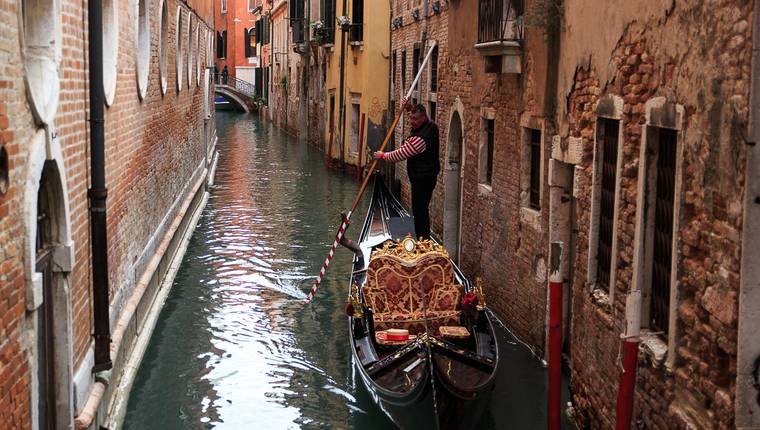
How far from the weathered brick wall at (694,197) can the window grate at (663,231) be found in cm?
20

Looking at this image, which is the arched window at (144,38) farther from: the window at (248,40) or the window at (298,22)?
the window at (248,40)

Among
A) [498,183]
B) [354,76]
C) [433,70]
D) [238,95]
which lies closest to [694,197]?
[498,183]

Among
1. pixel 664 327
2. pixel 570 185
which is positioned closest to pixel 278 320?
pixel 570 185

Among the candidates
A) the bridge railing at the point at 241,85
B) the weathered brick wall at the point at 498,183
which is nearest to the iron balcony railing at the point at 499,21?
the weathered brick wall at the point at 498,183

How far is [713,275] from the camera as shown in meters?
3.93

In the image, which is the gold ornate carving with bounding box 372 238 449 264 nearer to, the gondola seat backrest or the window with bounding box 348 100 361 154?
the gondola seat backrest

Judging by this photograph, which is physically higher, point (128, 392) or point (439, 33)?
point (439, 33)

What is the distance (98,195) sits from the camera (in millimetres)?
5648

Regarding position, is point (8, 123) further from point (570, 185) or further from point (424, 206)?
point (424, 206)

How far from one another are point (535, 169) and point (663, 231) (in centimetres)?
305

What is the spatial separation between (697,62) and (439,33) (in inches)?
317

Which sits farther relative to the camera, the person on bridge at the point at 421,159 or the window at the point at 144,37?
the person on bridge at the point at 421,159

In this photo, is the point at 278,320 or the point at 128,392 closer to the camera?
the point at 128,392

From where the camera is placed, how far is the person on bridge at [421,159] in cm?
956
